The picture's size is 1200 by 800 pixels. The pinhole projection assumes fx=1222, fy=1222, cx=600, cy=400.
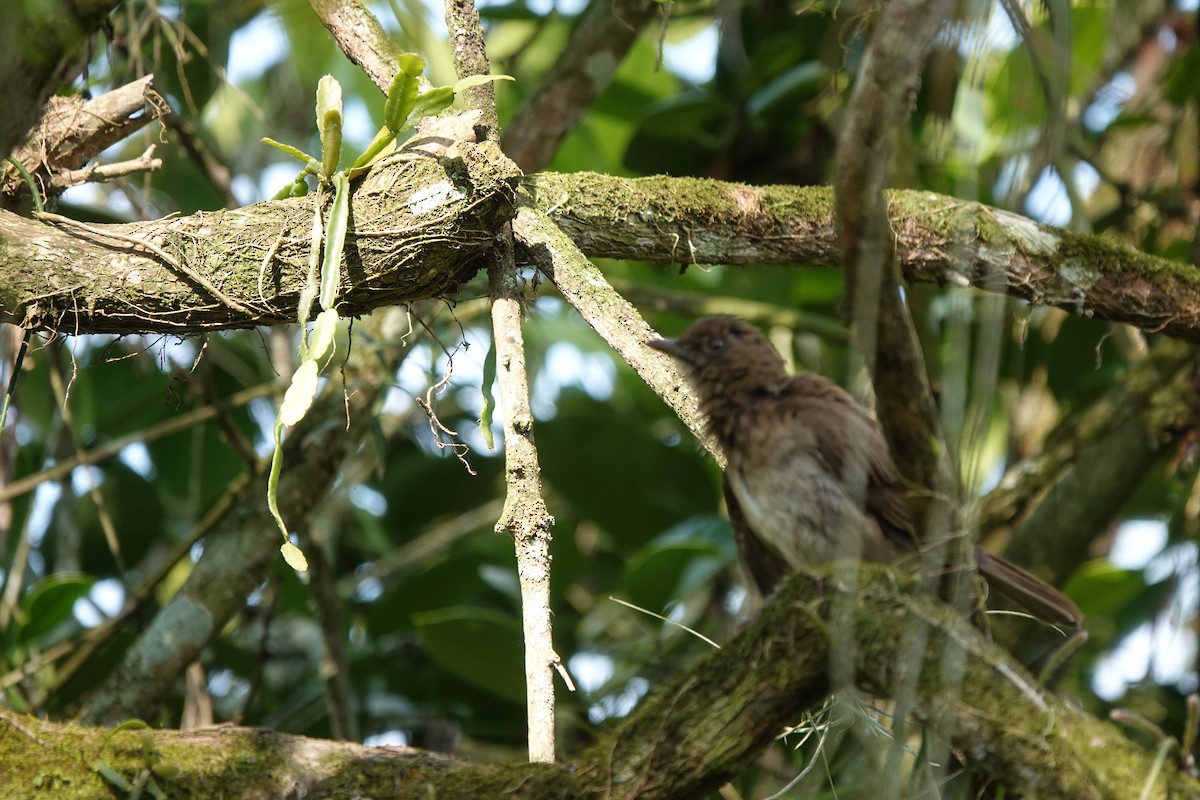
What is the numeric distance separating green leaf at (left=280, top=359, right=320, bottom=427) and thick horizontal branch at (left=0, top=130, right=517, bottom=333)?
33 centimetres

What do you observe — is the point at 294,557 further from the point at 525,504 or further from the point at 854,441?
the point at 854,441

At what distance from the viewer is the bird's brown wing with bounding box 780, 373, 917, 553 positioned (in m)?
3.35

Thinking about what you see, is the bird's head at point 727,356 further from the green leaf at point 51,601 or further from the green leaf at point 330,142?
the green leaf at point 51,601

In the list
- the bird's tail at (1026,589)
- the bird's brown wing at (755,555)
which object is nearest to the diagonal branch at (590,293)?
the bird's brown wing at (755,555)

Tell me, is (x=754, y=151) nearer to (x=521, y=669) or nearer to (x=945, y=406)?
(x=521, y=669)

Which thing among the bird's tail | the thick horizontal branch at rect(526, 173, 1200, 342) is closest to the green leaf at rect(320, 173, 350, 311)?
the thick horizontal branch at rect(526, 173, 1200, 342)

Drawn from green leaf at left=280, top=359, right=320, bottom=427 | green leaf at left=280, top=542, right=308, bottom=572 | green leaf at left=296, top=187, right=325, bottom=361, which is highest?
green leaf at left=296, top=187, right=325, bottom=361

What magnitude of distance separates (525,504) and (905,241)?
1.23 m

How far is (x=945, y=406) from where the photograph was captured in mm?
2055

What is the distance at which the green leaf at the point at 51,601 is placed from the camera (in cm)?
360

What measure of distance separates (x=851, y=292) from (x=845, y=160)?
44 centimetres

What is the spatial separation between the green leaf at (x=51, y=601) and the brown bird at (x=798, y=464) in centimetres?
190

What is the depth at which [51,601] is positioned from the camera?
3635 millimetres

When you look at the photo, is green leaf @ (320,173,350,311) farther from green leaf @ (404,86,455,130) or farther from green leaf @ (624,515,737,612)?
green leaf @ (624,515,737,612)
